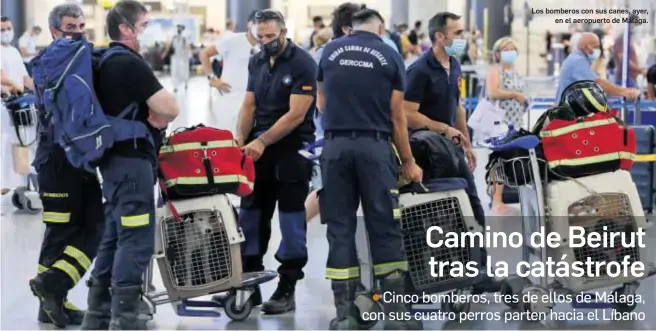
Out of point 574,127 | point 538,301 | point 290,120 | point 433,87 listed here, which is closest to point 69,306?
point 290,120

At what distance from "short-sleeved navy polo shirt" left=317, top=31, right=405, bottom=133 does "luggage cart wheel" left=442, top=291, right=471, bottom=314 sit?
1007mm

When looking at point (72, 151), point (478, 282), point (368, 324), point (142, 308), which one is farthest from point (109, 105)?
point (478, 282)

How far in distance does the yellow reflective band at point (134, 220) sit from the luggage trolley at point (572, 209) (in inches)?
66.5

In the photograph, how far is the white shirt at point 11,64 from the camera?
9797 millimetres

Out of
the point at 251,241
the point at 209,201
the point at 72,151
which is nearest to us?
the point at 72,151

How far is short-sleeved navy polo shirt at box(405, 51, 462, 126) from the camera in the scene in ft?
19.1

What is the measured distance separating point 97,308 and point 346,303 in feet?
3.75

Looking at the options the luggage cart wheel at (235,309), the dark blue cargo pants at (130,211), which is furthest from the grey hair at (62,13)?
the luggage cart wheel at (235,309)

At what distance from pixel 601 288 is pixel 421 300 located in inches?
34.7

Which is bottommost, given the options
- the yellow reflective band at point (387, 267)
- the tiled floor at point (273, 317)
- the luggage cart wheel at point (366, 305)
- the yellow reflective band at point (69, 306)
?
the tiled floor at point (273, 317)

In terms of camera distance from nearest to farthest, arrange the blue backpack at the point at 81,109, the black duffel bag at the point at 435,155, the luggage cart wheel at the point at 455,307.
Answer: the blue backpack at the point at 81,109
the black duffel bag at the point at 435,155
the luggage cart wheel at the point at 455,307

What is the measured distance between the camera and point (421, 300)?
5.52 metres

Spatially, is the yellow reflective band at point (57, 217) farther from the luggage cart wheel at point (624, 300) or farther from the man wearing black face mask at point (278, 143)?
the luggage cart wheel at point (624, 300)

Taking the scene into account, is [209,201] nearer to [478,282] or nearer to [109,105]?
[109,105]
